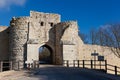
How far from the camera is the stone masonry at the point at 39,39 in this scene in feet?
119

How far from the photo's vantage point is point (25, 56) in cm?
3603

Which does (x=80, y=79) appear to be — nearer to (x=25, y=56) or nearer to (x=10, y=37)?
(x=25, y=56)

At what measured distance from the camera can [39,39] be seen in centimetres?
3869

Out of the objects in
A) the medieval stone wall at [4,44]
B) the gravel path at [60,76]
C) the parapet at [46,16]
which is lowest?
the gravel path at [60,76]

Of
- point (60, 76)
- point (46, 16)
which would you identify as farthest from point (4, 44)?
point (60, 76)

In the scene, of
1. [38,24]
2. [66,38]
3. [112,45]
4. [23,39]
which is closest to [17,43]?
[23,39]

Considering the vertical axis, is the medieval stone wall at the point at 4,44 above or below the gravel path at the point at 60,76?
above

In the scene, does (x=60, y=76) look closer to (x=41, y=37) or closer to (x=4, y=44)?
(x=41, y=37)

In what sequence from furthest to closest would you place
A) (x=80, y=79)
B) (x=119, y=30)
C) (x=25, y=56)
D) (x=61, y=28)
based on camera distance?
(x=119, y=30) < (x=61, y=28) < (x=25, y=56) < (x=80, y=79)

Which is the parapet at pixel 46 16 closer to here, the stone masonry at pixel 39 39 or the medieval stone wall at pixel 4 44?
the stone masonry at pixel 39 39

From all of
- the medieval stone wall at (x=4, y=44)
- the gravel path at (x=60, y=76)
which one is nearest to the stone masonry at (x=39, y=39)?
the medieval stone wall at (x=4, y=44)

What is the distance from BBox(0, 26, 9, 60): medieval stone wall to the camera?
38.8m

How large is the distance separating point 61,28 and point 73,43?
9.91 ft

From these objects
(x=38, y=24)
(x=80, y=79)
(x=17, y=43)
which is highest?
(x=38, y=24)
